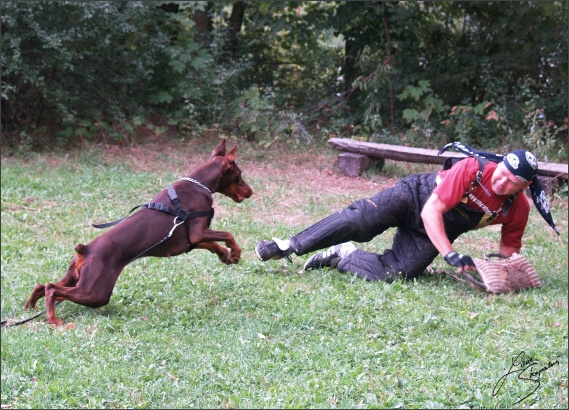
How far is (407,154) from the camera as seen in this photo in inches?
409

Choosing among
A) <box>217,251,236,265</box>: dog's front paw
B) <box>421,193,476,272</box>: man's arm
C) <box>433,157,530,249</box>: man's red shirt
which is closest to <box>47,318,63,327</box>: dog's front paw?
<box>217,251,236,265</box>: dog's front paw

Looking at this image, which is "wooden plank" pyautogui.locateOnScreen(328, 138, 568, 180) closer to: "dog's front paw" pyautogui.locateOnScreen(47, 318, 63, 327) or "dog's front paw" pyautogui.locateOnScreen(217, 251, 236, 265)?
"dog's front paw" pyautogui.locateOnScreen(217, 251, 236, 265)

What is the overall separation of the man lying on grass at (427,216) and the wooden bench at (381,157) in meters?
3.76

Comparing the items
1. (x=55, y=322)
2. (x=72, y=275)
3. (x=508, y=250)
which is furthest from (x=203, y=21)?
(x=55, y=322)

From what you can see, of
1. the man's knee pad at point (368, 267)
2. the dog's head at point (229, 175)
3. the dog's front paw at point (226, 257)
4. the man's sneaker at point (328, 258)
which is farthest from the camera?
the man's sneaker at point (328, 258)

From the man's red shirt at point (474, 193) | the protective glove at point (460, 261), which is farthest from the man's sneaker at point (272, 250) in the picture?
the protective glove at point (460, 261)

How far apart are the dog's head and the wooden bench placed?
4623mm

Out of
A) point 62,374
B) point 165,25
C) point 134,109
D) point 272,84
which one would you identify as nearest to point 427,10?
point 272,84

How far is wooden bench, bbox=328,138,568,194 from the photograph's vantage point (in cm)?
966

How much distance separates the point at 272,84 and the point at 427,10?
11.8 ft

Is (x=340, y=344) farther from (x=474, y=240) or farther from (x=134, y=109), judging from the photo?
(x=134, y=109)

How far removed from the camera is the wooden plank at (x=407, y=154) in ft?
31.4

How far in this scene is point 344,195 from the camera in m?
9.91

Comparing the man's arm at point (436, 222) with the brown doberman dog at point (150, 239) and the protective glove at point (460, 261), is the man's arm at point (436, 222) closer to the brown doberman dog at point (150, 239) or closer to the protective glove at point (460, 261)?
the protective glove at point (460, 261)
